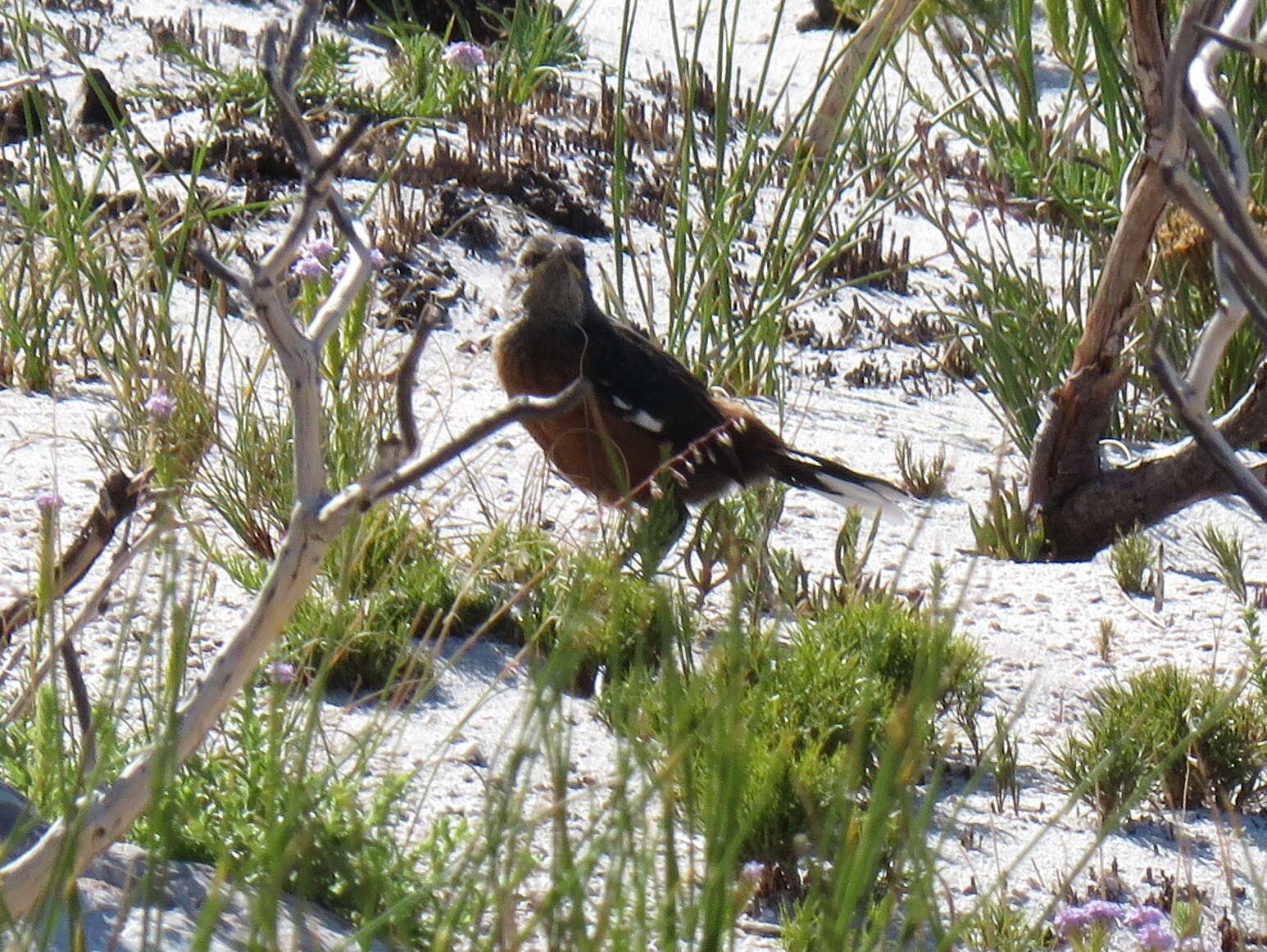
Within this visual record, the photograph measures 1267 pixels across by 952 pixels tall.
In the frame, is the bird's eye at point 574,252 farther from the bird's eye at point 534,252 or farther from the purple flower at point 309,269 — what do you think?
the purple flower at point 309,269

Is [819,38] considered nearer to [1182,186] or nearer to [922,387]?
[922,387]

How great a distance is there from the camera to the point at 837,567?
419 centimetres

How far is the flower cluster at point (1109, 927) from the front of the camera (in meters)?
2.29

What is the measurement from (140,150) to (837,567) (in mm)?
5305

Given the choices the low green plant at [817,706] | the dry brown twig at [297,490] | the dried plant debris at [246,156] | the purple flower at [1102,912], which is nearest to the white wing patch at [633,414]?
the low green plant at [817,706]

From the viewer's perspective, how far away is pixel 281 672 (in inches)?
110

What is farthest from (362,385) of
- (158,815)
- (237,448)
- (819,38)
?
(819,38)

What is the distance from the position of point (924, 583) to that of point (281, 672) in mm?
2066

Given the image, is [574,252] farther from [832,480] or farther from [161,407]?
[161,407]

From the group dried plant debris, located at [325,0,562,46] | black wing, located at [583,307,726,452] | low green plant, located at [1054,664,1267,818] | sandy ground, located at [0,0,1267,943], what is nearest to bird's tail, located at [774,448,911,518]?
sandy ground, located at [0,0,1267,943]

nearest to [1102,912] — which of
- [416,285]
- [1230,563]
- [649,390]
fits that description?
[1230,563]

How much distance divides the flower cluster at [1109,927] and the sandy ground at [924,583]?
0.09 meters

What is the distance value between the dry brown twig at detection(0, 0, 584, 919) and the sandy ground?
27cm

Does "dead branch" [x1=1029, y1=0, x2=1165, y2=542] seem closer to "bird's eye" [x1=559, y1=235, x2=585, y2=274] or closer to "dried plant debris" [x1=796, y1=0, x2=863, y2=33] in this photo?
"bird's eye" [x1=559, y1=235, x2=585, y2=274]
